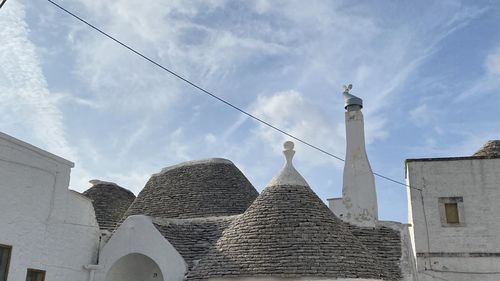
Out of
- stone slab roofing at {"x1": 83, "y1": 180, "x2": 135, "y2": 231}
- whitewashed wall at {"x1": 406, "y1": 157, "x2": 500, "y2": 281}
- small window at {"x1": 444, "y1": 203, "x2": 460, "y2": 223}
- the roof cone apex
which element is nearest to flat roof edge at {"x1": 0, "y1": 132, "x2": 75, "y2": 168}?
stone slab roofing at {"x1": 83, "y1": 180, "x2": 135, "y2": 231}

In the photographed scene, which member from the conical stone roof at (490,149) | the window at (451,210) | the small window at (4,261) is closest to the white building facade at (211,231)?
the small window at (4,261)

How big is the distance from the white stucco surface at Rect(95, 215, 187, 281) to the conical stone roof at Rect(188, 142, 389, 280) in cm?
86

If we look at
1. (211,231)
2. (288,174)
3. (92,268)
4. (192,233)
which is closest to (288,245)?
(288,174)

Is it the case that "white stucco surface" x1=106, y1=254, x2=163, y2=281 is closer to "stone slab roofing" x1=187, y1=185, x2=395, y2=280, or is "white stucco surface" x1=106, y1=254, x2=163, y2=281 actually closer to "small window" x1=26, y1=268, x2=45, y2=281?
"small window" x1=26, y1=268, x2=45, y2=281

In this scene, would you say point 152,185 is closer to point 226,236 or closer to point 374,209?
point 226,236

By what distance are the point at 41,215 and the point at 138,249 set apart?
2780 mm

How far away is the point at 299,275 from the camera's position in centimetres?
1224

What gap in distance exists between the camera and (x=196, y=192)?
1834cm

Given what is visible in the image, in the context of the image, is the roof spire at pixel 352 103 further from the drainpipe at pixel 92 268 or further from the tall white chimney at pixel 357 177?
the drainpipe at pixel 92 268

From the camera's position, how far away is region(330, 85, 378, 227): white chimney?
1664 centimetres

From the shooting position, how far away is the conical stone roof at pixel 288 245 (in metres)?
12.5

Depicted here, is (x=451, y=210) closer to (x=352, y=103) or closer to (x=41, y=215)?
(x=352, y=103)

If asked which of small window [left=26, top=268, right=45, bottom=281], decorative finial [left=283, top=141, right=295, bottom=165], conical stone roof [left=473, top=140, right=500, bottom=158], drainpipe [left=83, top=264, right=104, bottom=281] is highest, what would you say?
conical stone roof [left=473, top=140, right=500, bottom=158]

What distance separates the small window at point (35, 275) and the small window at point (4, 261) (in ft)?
2.14
